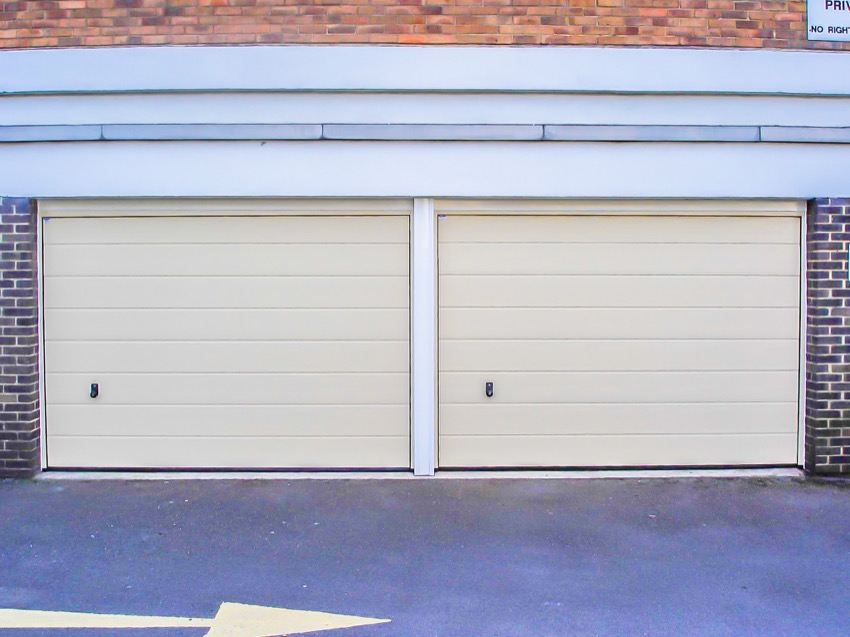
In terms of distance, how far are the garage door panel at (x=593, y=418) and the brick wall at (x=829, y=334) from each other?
1.74 ft

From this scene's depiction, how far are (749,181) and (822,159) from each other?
62 centimetres

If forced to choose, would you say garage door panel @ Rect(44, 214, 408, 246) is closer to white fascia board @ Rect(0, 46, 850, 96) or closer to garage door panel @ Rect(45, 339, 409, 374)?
garage door panel @ Rect(45, 339, 409, 374)

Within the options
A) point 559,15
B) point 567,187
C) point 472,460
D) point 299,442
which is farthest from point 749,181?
point 299,442

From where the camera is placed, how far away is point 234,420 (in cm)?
625

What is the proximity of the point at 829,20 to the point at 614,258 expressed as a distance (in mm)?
2519

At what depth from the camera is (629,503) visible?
5.55 m

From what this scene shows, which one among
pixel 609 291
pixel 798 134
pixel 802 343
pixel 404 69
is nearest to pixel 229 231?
pixel 404 69

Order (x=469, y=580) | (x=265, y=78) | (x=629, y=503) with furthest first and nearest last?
(x=265, y=78) < (x=629, y=503) < (x=469, y=580)

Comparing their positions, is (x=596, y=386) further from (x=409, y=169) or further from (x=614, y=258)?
(x=409, y=169)

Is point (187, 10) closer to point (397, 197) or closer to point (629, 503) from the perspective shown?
point (397, 197)

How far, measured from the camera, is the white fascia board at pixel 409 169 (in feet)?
19.6

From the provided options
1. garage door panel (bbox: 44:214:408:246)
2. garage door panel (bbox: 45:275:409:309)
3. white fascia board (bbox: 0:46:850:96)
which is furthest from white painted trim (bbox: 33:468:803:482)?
white fascia board (bbox: 0:46:850:96)

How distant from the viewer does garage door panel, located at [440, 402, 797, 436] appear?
6246mm

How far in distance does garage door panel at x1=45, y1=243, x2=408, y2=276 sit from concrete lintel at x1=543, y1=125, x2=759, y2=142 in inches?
66.6
